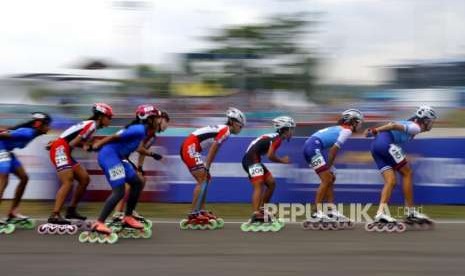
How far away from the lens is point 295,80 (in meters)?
26.2

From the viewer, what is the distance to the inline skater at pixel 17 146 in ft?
36.0

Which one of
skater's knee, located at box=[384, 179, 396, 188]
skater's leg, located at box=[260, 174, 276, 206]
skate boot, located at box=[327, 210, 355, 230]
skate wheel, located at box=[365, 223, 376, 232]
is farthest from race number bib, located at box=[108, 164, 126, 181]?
skater's knee, located at box=[384, 179, 396, 188]

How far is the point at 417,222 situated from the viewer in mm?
11094

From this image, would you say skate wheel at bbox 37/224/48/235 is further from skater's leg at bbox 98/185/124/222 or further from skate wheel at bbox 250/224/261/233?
skate wheel at bbox 250/224/261/233

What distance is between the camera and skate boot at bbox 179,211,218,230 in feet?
37.3

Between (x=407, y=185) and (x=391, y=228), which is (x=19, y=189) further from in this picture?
(x=407, y=185)

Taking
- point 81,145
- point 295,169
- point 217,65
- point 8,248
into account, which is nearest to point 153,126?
point 81,145

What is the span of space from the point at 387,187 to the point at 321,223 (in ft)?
3.69

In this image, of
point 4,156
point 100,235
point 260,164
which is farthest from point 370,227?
point 4,156

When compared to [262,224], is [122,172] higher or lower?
higher

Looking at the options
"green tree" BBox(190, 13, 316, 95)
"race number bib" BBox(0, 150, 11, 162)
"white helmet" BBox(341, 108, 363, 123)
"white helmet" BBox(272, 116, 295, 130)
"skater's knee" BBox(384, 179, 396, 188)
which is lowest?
"race number bib" BBox(0, 150, 11, 162)

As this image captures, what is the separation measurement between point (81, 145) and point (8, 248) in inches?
73.4

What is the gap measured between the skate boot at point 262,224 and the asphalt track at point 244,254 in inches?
5.3

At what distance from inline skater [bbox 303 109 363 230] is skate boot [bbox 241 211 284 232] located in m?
0.59
